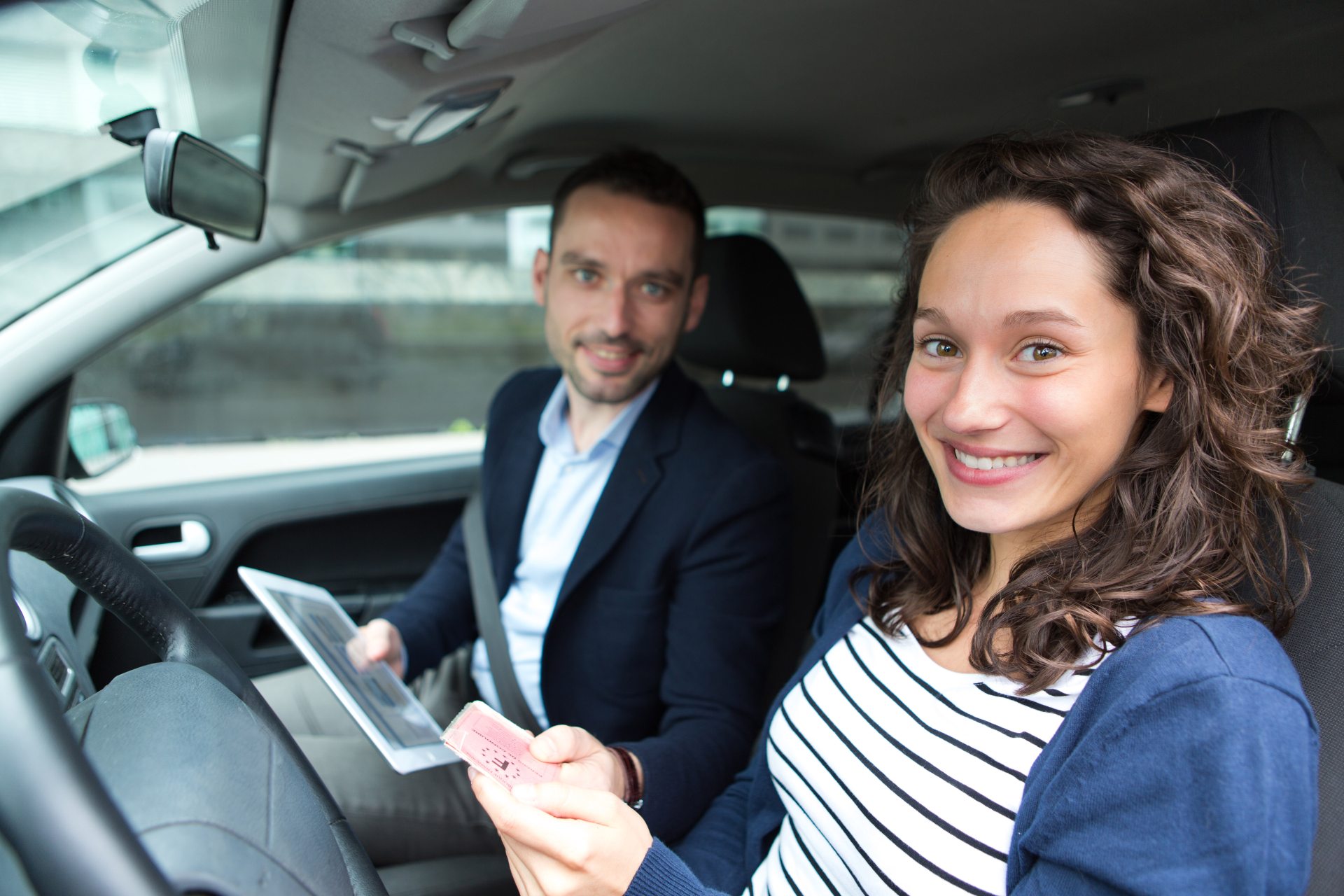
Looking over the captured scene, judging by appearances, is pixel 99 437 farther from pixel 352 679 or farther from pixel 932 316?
pixel 932 316

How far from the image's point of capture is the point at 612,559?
179 centimetres

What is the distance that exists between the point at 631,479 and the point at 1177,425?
1.04m

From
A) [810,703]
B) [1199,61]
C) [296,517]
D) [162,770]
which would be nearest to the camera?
[162,770]

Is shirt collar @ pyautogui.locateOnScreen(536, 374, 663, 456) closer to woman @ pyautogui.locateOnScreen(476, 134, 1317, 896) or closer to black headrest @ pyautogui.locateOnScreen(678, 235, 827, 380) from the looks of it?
black headrest @ pyautogui.locateOnScreen(678, 235, 827, 380)

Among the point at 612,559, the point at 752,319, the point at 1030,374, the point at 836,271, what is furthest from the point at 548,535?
the point at 836,271

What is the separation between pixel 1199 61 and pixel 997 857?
1.44 m

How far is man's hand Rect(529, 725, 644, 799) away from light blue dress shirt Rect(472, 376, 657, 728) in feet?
1.83

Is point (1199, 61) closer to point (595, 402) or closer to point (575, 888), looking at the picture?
point (595, 402)

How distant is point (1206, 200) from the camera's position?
3.40 feet

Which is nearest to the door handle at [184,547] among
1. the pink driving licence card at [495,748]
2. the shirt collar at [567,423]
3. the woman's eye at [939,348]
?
the shirt collar at [567,423]

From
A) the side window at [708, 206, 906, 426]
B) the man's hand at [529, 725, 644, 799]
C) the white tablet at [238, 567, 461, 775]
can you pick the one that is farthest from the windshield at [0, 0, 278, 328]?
the side window at [708, 206, 906, 426]

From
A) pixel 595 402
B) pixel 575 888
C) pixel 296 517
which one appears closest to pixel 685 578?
pixel 595 402

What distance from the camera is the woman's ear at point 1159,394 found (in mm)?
1023

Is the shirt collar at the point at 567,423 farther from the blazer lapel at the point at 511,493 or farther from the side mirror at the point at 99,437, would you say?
the side mirror at the point at 99,437
